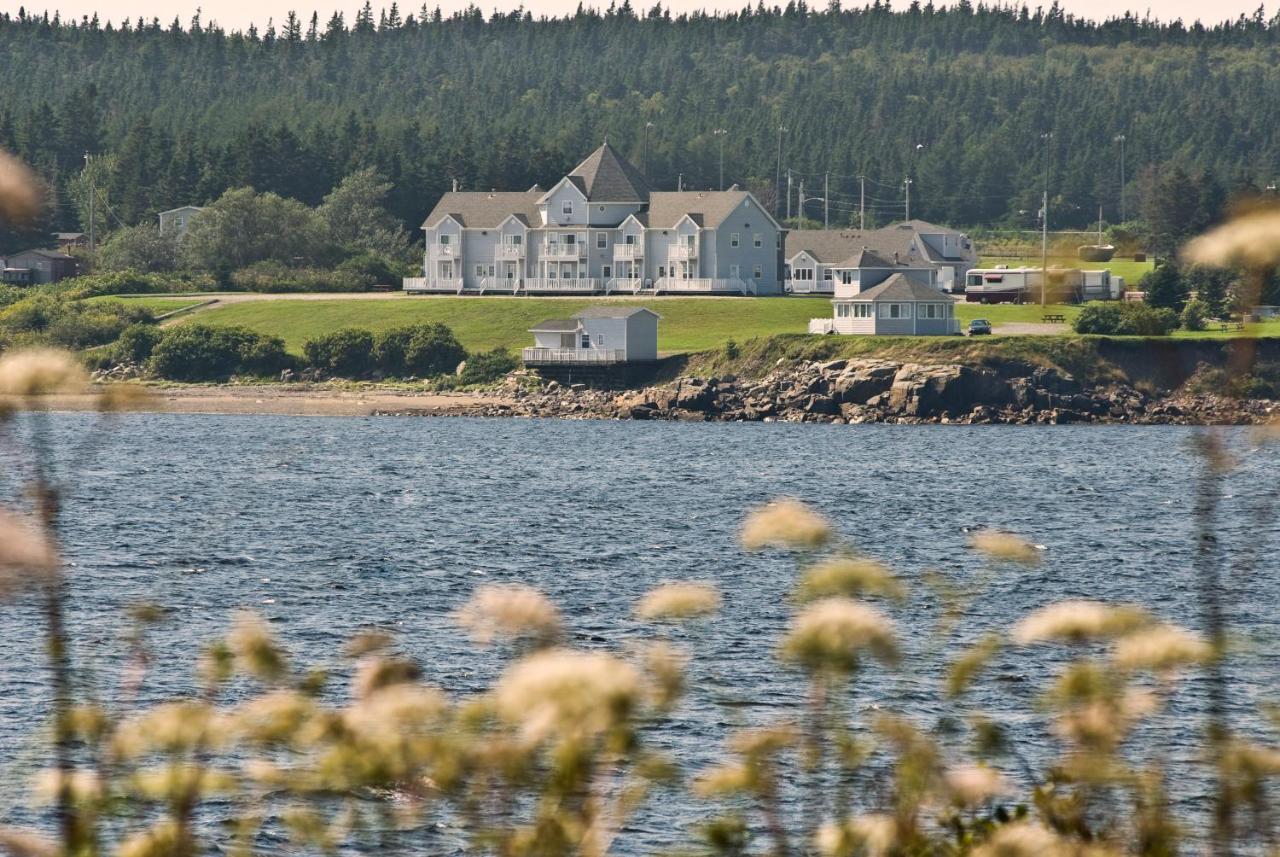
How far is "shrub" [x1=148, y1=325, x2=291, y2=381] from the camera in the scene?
3942 inches

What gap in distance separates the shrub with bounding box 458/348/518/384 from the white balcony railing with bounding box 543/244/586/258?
19.7 meters

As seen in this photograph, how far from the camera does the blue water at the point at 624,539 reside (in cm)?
2227

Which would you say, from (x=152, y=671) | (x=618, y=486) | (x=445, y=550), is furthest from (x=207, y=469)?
(x=152, y=671)

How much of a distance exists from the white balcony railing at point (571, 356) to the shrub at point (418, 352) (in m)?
4.60

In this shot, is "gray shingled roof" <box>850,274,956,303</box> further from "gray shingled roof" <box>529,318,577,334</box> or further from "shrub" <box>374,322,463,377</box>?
"shrub" <box>374,322,463,377</box>

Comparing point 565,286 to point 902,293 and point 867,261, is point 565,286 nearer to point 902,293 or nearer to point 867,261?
point 867,261

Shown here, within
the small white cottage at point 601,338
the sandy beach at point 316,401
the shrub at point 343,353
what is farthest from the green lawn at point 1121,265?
the shrub at point 343,353

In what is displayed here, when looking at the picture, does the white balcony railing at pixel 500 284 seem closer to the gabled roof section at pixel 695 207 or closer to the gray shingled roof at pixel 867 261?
the gabled roof section at pixel 695 207

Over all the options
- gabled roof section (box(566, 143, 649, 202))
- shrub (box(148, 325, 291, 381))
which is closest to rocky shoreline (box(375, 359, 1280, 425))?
shrub (box(148, 325, 291, 381))

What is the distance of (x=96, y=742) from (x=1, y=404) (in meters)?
1.14

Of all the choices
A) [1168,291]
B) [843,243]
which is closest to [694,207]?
[843,243]

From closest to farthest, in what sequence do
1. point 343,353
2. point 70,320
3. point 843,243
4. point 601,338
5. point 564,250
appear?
point 601,338
point 343,353
point 70,320
point 564,250
point 843,243

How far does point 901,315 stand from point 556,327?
17.2 m

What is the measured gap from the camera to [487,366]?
322 ft
